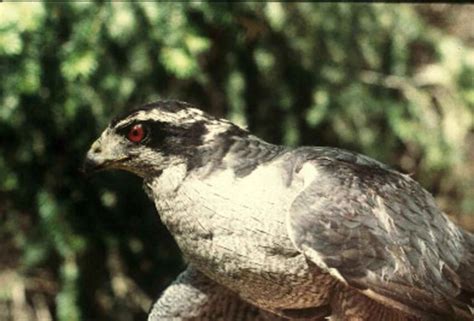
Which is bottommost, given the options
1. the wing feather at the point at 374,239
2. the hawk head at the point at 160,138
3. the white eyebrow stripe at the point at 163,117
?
the wing feather at the point at 374,239

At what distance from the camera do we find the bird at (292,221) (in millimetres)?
2213

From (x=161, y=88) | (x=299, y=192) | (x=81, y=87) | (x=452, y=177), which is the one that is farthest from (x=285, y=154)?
(x=452, y=177)

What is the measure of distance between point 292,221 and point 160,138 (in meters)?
0.43

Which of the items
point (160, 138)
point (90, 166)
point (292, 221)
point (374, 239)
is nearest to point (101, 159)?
point (90, 166)

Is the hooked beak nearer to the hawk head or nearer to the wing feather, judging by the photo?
the hawk head

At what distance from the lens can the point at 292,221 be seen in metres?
2.21

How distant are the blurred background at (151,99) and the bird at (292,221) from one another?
1.02m

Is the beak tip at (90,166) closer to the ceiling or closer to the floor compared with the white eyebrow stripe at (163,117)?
closer to the floor

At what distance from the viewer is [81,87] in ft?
12.2

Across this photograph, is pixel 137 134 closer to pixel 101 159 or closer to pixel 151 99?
pixel 101 159

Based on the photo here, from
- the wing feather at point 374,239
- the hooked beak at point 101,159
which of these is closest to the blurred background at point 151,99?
the hooked beak at point 101,159

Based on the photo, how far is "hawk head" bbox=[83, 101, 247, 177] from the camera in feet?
7.72

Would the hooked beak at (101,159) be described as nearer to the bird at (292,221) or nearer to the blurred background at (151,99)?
the bird at (292,221)

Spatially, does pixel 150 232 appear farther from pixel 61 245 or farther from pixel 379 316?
pixel 379 316
